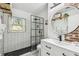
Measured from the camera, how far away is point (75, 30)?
4.85 feet

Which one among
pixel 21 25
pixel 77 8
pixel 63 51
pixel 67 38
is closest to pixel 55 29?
pixel 67 38

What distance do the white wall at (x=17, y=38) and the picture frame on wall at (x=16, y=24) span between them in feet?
0.41

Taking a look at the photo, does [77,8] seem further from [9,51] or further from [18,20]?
[9,51]

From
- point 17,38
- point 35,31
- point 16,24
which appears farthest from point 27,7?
point 17,38

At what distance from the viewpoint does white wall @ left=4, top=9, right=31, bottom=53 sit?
243 centimetres

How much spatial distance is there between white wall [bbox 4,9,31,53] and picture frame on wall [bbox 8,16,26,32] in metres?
0.12

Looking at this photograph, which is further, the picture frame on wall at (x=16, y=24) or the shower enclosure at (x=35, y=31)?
the shower enclosure at (x=35, y=31)

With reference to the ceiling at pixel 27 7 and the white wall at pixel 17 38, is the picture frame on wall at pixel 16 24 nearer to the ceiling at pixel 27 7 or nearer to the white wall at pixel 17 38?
the white wall at pixel 17 38

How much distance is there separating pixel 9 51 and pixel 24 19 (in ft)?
4.19

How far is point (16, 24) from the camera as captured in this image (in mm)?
2650

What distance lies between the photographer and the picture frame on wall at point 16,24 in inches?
98.8

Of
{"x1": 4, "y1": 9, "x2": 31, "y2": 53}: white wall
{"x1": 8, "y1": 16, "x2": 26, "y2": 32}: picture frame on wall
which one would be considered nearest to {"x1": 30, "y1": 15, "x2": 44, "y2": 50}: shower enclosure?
{"x1": 4, "y1": 9, "x2": 31, "y2": 53}: white wall

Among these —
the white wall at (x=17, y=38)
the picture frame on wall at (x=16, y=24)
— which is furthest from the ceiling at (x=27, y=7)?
the picture frame on wall at (x=16, y=24)

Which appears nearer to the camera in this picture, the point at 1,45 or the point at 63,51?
the point at 63,51
